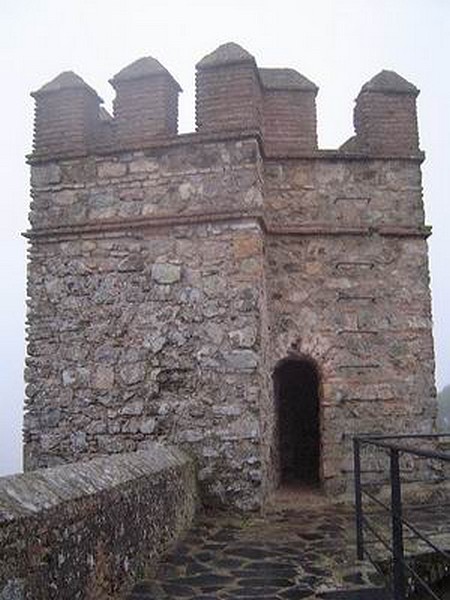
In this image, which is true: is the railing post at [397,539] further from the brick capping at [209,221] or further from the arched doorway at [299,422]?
the arched doorway at [299,422]

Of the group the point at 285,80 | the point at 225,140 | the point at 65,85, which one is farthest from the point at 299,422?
the point at 65,85

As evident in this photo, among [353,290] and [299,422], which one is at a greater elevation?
[353,290]

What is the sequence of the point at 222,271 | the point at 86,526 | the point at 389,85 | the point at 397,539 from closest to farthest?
the point at 86,526
the point at 397,539
the point at 222,271
the point at 389,85

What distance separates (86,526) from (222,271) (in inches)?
153

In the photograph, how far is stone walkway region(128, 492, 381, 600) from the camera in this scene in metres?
4.45

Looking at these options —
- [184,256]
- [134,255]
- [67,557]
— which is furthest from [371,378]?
[67,557]

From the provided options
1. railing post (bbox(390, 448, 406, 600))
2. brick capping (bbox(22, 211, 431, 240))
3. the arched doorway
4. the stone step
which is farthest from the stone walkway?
brick capping (bbox(22, 211, 431, 240))

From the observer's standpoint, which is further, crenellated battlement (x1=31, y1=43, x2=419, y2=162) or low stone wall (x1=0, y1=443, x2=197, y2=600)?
crenellated battlement (x1=31, y1=43, x2=419, y2=162)

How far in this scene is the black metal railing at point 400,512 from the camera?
3934mm

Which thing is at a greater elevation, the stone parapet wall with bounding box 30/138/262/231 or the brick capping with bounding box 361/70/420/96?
the brick capping with bounding box 361/70/420/96

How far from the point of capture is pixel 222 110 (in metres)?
7.45

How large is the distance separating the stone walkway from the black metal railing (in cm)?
25

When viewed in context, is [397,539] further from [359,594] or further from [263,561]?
[263,561]

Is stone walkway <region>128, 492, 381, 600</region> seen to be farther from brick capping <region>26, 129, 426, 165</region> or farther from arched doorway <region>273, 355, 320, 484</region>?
brick capping <region>26, 129, 426, 165</region>
